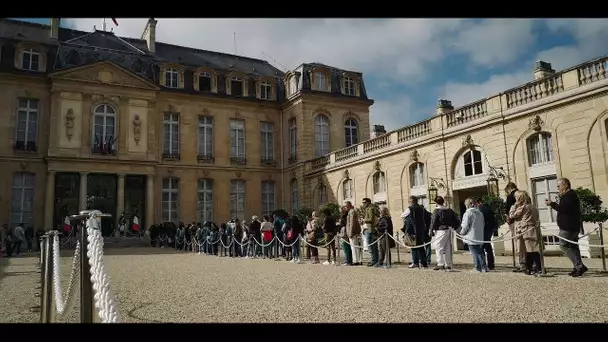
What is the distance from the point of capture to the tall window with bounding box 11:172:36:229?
23109mm

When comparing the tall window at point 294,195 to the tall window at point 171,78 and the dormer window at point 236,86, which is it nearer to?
the dormer window at point 236,86

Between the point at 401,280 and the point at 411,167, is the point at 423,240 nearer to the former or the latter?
the point at 401,280

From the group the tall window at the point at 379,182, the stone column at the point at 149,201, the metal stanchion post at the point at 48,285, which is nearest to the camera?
the metal stanchion post at the point at 48,285

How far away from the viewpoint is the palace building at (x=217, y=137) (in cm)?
1528

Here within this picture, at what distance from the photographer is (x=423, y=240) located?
33.4ft

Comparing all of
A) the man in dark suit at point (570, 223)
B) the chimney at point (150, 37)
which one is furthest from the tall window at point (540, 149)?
the chimney at point (150, 37)

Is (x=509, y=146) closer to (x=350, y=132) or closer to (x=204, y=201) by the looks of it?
(x=350, y=132)

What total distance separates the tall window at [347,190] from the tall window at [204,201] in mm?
8643

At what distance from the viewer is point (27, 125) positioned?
23.8m

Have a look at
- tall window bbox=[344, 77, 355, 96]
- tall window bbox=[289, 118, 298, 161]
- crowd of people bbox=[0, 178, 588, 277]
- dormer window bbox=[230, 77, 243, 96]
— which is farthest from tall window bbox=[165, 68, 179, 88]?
crowd of people bbox=[0, 178, 588, 277]

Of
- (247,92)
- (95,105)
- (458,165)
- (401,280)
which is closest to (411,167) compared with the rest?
(458,165)

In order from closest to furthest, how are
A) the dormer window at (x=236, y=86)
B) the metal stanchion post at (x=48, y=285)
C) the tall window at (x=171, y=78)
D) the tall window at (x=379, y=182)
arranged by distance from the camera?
the metal stanchion post at (x=48, y=285), the tall window at (x=379, y=182), the tall window at (x=171, y=78), the dormer window at (x=236, y=86)

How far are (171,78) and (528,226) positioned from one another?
2350 centimetres
